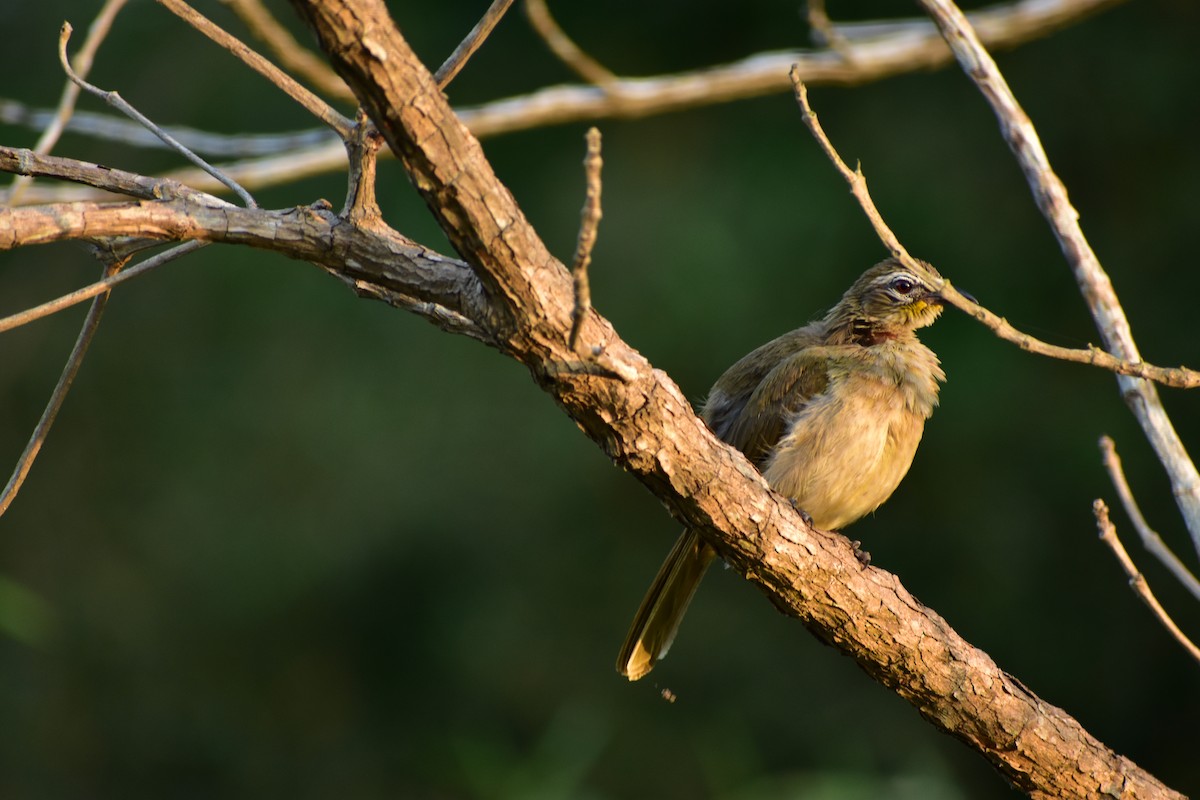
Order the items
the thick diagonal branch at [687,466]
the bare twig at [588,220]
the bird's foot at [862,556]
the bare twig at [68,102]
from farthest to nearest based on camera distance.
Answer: the bare twig at [68,102] → the bird's foot at [862,556] → the thick diagonal branch at [687,466] → the bare twig at [588,220]

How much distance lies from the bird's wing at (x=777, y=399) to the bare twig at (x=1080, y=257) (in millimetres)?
932

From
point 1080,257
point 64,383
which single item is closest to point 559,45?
point 1080,257

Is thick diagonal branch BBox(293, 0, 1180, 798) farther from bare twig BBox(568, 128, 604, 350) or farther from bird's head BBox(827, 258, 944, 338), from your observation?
bird's head BBox(827, 258, 944, 338)

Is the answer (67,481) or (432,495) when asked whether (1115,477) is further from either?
(67,481)

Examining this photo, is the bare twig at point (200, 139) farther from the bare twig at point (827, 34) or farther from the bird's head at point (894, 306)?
the bird's head at point (894, 306)

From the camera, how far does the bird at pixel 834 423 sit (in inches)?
144

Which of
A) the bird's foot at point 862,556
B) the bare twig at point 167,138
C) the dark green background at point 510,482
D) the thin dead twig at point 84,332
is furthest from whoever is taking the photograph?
the dark green background at point 510,482

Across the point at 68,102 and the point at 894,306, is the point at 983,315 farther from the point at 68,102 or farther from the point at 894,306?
the point at 68,102

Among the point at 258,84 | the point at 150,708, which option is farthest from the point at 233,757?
the point at 258,84

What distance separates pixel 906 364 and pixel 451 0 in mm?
5059

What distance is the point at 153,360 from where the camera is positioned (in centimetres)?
849

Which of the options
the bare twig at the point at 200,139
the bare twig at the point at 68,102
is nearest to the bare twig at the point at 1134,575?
the bare twig at the point at 68,102

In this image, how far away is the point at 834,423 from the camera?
3.67m

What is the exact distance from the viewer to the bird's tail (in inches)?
143
